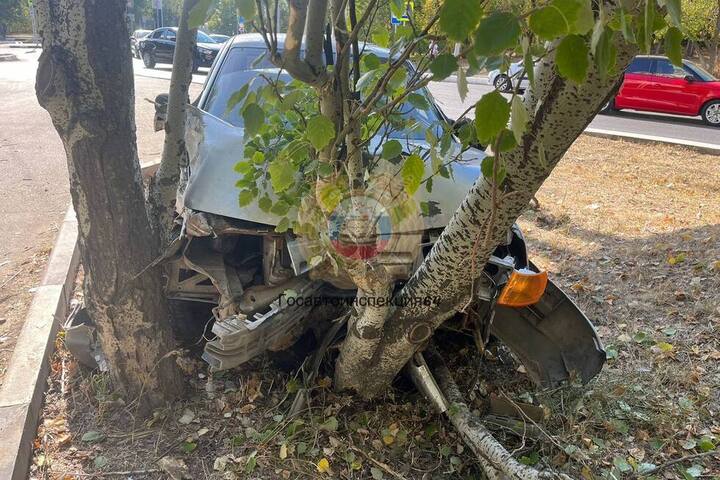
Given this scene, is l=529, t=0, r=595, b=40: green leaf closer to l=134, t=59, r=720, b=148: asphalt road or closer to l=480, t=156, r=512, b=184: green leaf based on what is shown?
l=480, t=156, r=512, b=184: green leaf

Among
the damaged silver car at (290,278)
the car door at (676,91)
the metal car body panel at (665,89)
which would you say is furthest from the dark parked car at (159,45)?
the damaged silver car at (290,278)

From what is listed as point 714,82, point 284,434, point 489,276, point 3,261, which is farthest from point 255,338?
point 714,82

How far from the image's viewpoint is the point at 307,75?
1.86 meters

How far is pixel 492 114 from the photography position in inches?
47.3

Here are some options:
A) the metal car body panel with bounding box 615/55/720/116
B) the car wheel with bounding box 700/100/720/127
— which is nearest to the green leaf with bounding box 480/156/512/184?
the metal car body panel with bounding box 615/55/720/116

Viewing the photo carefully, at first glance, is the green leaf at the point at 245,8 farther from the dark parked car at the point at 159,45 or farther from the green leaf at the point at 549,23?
the dark parked car at the point at 159,45

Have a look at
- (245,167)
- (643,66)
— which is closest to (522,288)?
(245,167)

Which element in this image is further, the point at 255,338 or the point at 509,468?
the point at 255,338

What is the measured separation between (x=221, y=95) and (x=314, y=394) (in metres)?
2.09

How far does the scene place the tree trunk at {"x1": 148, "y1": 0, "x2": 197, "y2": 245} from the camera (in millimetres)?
2826

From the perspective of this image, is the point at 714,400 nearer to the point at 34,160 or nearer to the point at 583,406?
the point at 583,406

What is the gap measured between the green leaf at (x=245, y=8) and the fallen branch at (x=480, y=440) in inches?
77.0

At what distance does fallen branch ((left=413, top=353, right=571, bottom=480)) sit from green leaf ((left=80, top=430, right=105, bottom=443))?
1.56 meters

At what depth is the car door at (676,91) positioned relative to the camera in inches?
537
